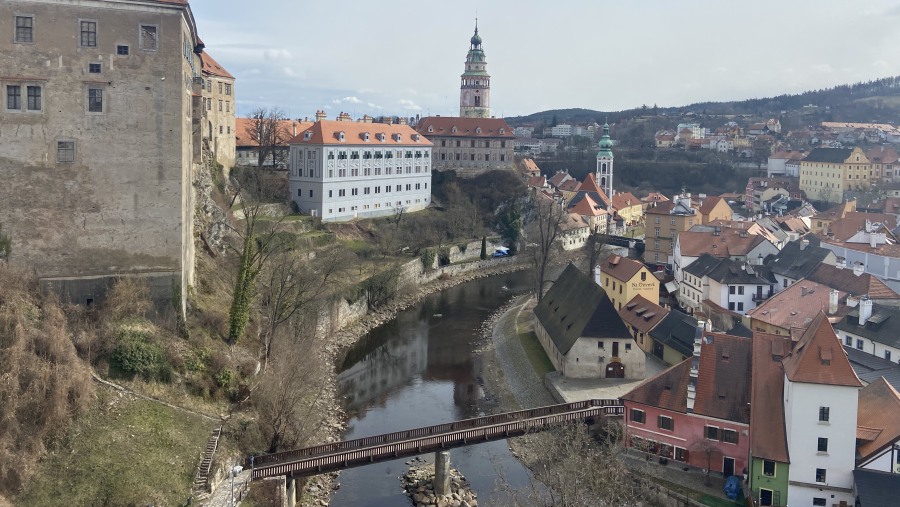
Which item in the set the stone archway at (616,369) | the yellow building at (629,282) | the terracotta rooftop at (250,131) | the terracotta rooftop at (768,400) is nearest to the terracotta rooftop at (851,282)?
the yellow building at (629,282)

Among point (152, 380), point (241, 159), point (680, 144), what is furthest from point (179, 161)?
point (680, 144)

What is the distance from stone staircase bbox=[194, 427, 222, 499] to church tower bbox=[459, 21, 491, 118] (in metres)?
73.4

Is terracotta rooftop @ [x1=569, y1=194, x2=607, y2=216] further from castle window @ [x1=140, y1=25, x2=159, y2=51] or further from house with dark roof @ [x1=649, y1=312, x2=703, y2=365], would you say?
castle window @ [x1=140, y1=25, x2=159, y2=51]

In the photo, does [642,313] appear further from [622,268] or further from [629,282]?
[622,268]

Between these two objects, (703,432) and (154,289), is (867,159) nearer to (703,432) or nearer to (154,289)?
(703,432)

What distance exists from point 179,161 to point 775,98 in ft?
665

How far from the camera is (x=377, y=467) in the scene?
77.0ft

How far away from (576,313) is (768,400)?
35.9 feet

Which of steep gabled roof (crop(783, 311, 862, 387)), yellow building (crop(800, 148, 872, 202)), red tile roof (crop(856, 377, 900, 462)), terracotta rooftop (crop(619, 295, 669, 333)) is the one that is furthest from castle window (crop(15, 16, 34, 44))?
yellow building (crop(800, 148, 872, 202))

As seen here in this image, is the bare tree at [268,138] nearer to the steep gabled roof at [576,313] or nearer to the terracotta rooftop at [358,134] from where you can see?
the terracotta rooftop at [358,134]

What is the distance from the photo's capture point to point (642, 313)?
33.9 m

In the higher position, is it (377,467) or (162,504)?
(162,504)

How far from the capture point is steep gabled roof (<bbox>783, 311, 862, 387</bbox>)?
19.1 meters

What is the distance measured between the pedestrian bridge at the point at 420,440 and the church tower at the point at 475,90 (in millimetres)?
69510
